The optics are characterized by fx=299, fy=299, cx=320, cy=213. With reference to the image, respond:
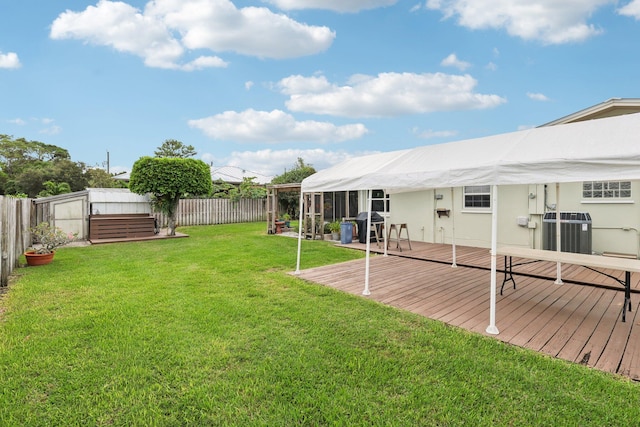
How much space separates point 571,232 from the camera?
674cm

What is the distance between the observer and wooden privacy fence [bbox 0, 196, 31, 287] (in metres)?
5.09

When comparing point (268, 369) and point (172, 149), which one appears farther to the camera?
point (172, 149)

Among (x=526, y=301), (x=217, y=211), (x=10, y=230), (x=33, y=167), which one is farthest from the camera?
(x=33, y=167)

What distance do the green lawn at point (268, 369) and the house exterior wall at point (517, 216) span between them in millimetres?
3936

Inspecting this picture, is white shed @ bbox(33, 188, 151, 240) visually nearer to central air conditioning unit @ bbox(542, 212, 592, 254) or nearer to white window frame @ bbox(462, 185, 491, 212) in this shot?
white window frame @ bbox(462, 185, 491, 212)

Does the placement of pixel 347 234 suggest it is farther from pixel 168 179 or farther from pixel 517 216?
pixel 168 179

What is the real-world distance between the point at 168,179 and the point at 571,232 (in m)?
12.5

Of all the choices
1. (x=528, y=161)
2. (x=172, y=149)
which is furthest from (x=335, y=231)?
(x=172, y=149)

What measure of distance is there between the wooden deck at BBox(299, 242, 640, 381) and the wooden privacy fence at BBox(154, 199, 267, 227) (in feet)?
41.2

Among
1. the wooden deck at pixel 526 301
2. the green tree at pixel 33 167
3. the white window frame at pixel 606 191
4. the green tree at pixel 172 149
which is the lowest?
the wooden deck at pixel 526 301

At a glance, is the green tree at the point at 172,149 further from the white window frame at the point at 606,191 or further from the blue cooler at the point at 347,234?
the white window frame at the point at 606,191

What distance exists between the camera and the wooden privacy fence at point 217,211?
16.6m

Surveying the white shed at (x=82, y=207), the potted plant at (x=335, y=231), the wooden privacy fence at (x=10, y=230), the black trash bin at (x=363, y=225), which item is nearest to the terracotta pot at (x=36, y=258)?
the wooden privacy fence at (x=10, y=230)

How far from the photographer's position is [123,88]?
13492 mm
